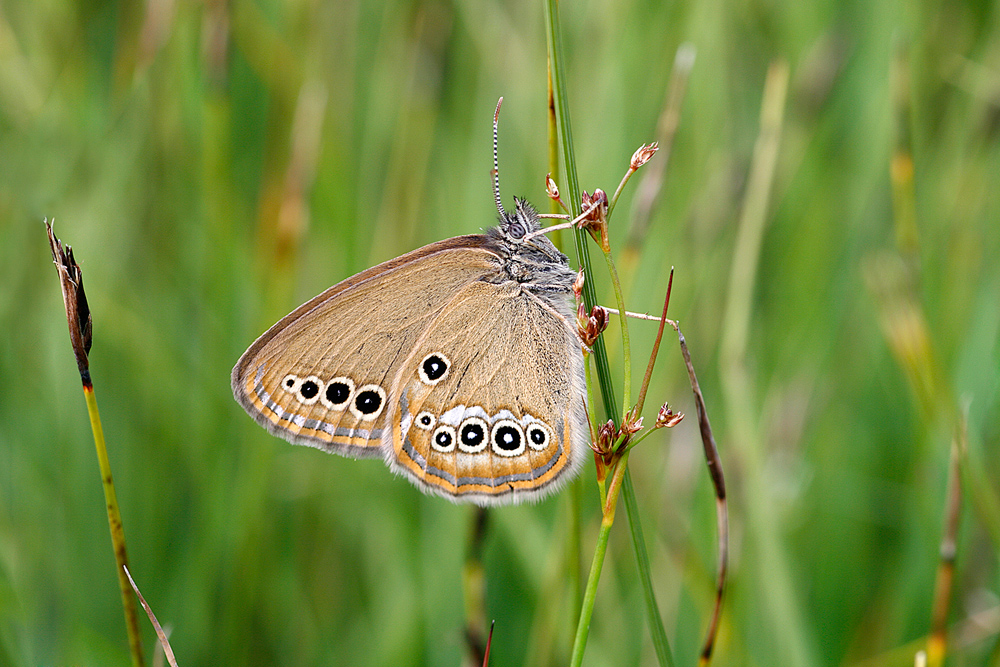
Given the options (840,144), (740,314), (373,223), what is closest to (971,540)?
(740,314)

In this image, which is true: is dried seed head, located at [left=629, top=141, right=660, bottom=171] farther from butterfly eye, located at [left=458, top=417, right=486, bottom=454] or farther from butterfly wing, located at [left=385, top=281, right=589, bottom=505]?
butterfly eye, located at [left=458, top=417, right=486, bottom=454]

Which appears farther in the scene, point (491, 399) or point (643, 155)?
point (491, 399)

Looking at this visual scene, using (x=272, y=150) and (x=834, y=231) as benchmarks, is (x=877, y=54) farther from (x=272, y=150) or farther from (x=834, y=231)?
(x=272, y=150)

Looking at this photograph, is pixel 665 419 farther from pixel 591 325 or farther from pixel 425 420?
pixel 425 420

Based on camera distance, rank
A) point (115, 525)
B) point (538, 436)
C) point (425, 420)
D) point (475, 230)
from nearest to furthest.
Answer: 1. point (115, 525)
2. point (538, 436)
3. point (425, 420)
4. point (475, 230)

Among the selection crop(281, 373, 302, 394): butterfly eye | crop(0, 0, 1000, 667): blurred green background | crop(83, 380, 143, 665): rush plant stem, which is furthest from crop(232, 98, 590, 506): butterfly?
crop(83, 380, 143, 665): rush plant stem

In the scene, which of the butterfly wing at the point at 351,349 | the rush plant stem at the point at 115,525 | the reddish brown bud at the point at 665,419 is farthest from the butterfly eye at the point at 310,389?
the reddish brown bud at the point at 665,419

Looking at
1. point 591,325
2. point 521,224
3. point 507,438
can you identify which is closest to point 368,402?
point 507,438

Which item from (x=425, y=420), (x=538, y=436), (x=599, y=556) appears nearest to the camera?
(x=599, y=556)
